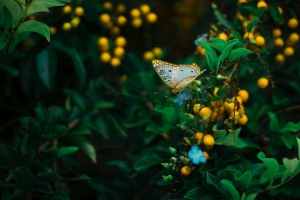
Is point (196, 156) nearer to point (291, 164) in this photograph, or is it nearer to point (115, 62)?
point (291, 164)

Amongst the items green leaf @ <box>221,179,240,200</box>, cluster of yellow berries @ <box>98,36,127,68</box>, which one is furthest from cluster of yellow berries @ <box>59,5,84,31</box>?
green leaf @ <box>221,179,240,200</box>

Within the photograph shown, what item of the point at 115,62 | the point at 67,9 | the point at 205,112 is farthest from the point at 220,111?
the point at 67,9

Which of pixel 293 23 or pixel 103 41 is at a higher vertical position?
pixel 293 23

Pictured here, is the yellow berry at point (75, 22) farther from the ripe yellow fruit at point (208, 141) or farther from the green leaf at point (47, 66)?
the ripe yellow fruit at point (208, 141)

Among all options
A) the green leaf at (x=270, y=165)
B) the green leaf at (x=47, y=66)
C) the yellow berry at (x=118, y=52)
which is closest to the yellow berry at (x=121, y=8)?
the yellow berry at (x=118, y=52)

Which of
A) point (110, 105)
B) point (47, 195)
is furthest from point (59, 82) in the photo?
point (47, 195)

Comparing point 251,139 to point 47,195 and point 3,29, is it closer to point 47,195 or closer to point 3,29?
point 47,195
